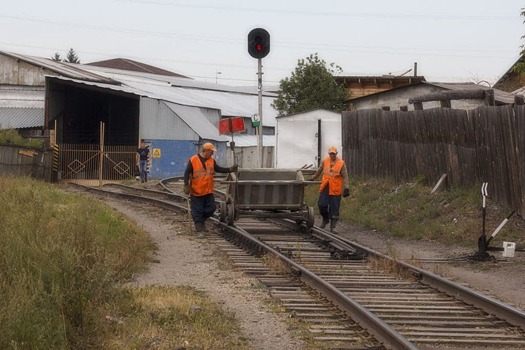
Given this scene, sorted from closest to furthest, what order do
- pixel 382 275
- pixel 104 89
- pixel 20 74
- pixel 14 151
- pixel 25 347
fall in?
pixel 25 347, pixel 382 275, pixel 14 151, pixel 104 89, pixel 20 74

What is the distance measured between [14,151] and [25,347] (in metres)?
35.9

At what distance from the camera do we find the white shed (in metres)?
35.2

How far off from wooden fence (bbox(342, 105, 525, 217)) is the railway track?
3.63m

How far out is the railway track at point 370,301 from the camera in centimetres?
853

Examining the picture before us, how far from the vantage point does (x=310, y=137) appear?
35.5 m

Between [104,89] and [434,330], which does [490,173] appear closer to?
[434,330]

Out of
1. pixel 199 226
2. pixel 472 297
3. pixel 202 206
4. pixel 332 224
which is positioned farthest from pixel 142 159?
pixel 472 297

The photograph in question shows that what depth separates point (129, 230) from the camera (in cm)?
1741

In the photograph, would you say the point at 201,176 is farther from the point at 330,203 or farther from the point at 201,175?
the point at 330,203

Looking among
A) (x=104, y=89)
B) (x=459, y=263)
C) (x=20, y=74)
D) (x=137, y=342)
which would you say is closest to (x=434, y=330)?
(x=137, y=342)

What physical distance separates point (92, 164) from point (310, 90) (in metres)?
13.2

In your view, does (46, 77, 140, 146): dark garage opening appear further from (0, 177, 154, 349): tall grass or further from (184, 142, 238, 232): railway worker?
(0, 177, 154, 349): tall grass

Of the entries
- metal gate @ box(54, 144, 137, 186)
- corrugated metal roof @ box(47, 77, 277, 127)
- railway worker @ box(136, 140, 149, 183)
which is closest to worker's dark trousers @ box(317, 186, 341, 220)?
railway worker @ box(136, 140, 149, 183)

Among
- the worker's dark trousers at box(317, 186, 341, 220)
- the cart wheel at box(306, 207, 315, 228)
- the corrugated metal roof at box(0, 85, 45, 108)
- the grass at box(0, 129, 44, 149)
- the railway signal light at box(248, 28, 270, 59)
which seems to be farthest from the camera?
the corrugated metal roof at box(0, 85, 45, 108)
